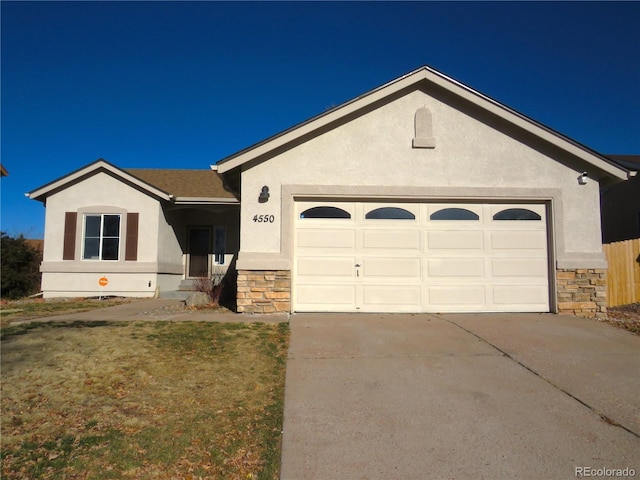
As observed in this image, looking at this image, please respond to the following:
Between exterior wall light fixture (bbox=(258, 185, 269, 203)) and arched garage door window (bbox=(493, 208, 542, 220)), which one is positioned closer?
exterior wall light fixture (bbox=(258, 185, 269, 203))

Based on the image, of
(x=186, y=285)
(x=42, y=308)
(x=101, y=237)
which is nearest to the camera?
(x=42, y=308)

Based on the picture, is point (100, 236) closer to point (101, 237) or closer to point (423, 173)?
point (101, 237)

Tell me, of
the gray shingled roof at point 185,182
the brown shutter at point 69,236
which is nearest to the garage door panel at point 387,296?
the gray shingled roof at point 185,182

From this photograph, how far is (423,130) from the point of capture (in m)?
8.86

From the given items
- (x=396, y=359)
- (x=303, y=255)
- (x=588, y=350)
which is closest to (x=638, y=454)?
(x=396, y=359)

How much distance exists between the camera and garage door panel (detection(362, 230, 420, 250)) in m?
8.74

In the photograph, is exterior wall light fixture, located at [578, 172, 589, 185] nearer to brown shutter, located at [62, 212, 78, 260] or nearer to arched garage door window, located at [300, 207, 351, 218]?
arched garage door window, located at [300, 207, 351, 218]

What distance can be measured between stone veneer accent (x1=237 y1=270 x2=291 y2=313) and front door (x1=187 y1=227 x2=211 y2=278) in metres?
7.61

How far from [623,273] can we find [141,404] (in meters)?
12.1

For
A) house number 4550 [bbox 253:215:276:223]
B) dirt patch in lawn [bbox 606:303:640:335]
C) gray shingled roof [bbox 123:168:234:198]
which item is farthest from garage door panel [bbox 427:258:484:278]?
gray shingled roof [bbox 123:168:234:198]

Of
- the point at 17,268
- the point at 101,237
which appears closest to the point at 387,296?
the point at 101,237

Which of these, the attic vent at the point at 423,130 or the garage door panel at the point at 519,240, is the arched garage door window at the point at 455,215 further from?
the attic vent at the point at 423,130

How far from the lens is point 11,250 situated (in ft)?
48.8

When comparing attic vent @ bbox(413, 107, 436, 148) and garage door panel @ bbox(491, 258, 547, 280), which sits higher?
attic vent @ bbox(413, 107, 436, 148)
